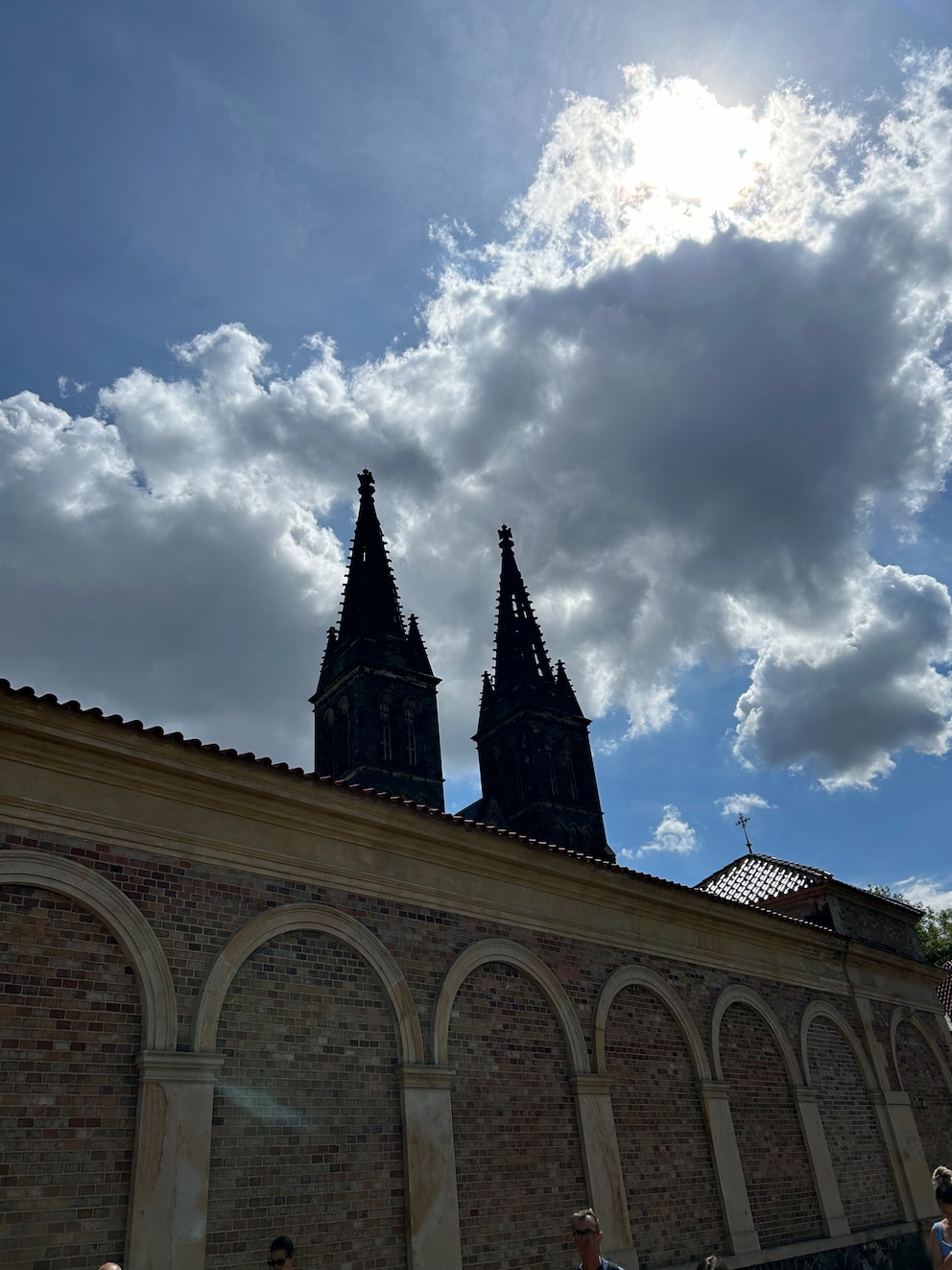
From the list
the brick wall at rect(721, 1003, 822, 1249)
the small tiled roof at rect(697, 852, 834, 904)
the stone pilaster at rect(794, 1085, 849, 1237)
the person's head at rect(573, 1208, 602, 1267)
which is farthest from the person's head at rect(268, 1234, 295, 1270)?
the small tiled roof at rect(697, 852, 834, 904)

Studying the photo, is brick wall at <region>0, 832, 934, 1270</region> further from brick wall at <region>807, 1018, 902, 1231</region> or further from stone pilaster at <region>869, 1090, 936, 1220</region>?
stone pilaster at <region>869, 1090, 936, 1220</region>

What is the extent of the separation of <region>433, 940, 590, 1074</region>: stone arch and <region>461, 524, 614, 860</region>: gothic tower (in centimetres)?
3010

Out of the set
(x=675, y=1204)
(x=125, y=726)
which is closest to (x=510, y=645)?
(x=675, y=1204)

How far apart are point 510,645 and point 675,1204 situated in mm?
38739

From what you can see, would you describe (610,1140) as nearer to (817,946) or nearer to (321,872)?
(321,872)

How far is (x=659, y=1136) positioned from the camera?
12023 mm

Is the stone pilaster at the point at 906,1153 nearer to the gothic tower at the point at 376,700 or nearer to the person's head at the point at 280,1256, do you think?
the person's head at the point at 280,1256

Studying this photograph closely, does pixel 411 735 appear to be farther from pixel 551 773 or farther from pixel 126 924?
pixel 126 924

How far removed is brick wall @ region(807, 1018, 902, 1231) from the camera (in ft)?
49.9

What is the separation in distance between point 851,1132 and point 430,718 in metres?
27.0

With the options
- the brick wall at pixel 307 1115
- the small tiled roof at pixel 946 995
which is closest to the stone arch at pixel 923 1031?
the small tiled roof at pixel 946 995

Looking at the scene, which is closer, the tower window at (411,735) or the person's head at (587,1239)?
the person's head at (587,1239)

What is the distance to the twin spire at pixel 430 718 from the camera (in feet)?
129

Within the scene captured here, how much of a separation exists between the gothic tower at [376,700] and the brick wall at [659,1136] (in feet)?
80.1
